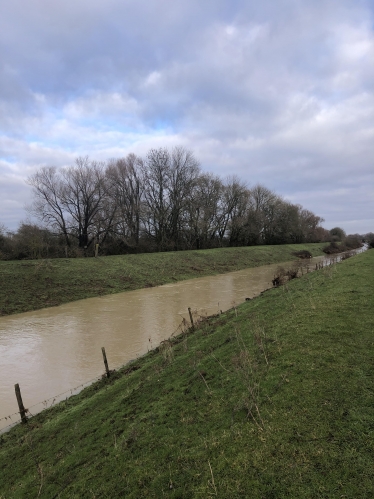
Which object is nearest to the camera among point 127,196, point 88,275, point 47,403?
point 47,403

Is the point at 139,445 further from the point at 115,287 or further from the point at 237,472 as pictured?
the point at 115,287

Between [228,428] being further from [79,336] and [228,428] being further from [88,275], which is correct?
[88,275]

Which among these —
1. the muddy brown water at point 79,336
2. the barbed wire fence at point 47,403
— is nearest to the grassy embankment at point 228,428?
the barbed wire fence at point 47,403

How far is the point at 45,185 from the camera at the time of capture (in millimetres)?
42156

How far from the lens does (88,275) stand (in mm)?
28125

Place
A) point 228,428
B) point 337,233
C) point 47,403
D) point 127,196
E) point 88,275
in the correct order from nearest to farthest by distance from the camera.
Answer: point 228,428, point 47,403, point 88,275, point 127,196, point 337,233

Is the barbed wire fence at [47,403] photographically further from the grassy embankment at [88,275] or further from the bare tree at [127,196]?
the bare tree at [127,196]

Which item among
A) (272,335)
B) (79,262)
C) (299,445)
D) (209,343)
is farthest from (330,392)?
(79,262)

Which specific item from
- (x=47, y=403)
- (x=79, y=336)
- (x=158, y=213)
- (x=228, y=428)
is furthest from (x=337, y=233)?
(x=228, y=428)

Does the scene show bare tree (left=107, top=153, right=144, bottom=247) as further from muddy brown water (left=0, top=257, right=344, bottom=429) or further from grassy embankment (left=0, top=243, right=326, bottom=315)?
muddy brown water (left=0, top=257, right=344, bottom=429)

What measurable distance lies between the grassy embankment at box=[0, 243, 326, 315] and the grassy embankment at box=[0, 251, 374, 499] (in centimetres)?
1661

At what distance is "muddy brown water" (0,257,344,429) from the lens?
9797 millimetres

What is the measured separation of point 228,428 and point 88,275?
2584cm

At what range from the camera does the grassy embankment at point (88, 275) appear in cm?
2242
